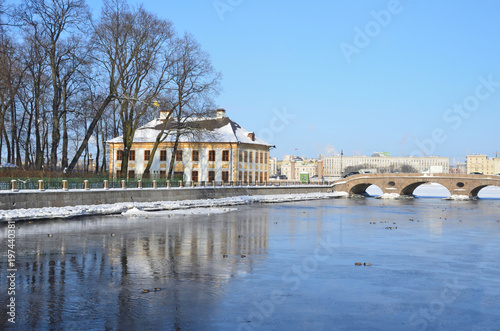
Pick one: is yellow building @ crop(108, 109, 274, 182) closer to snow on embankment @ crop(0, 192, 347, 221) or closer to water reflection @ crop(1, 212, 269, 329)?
snow on embankment @ crop(0, 192, 347, 221)

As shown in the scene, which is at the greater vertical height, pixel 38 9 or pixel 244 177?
pixel 38 9

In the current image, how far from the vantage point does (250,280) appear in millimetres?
13523

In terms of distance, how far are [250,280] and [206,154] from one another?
176 ft

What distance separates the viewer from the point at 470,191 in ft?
243

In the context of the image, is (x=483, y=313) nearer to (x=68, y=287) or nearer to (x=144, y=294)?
(x=144, y=294)

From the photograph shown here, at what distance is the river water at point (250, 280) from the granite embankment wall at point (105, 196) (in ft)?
18.4

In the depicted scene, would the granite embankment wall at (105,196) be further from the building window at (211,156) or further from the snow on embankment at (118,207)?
the building window at (211,156)

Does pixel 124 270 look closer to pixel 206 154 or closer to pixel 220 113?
pixel 206 154

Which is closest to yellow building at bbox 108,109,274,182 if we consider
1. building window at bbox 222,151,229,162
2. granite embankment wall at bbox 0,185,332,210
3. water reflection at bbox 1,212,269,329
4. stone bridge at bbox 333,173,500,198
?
building window at bbox 222,151,229,162

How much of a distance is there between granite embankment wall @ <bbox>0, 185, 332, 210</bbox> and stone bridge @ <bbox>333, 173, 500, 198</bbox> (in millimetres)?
24642

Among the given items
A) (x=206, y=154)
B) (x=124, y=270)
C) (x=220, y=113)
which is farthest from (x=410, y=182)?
(x=124, y=270)

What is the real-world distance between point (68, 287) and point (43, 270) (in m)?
2.49

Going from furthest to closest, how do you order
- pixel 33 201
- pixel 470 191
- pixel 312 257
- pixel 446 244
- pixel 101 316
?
pixel 470 191 < pixel 33 201 < pixel 446 244 < pixel 312 257 < pixel 101 316

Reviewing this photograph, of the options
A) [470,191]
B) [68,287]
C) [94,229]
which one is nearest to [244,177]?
[470,191]
